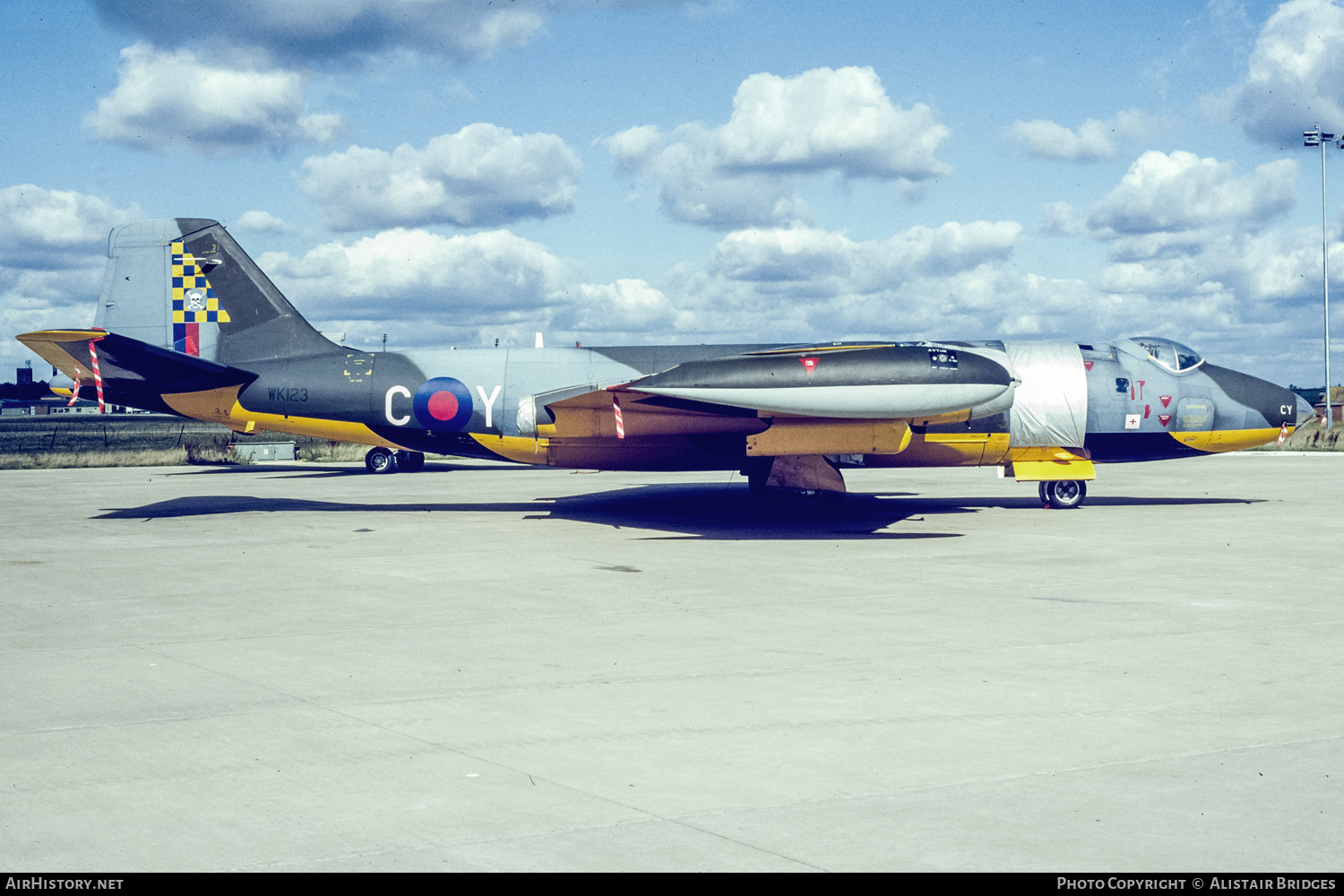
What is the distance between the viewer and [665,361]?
2114 centimetres

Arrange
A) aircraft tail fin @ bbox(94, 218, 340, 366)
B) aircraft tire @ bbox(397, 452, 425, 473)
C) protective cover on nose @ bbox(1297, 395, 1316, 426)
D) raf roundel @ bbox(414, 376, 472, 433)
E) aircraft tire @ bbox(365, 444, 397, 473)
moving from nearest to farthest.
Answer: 1. raf roundel @ bbox(414, 376, 472, 433)
2. protective cover on nose @ bbox(1297, 395, 1316, 426)
3. aircraft tail fin @ bbox(94, 218, 340, 366)
4. aircraft tire @ bbox(365, 444, 397, 473)
5. aircraft tire @ bbox(397, 452, 425, 473)

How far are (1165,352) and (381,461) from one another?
22646 mm

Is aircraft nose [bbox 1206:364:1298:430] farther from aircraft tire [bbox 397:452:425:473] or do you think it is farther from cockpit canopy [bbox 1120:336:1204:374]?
aircraft tire [bbox 397:452:425:473]

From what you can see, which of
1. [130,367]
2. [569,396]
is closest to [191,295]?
[130,367]

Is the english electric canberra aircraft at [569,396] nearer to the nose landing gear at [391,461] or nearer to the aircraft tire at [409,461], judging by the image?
the nose landing gear at [391,461]

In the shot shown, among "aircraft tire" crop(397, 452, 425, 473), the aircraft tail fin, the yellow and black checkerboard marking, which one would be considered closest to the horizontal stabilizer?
the aircraft tail fin

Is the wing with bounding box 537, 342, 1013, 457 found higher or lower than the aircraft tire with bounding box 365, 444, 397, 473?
higher

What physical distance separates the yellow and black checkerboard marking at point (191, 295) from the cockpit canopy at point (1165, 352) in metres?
16.9

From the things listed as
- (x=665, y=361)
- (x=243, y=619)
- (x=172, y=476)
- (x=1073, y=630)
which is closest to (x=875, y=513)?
(x=665, y=361)

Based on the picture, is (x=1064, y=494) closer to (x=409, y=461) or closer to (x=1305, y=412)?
(x=1305, y=412)

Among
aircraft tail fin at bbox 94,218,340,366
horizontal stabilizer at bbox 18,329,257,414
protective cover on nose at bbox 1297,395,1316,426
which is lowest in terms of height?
protective cover on nose at bbox 1297,395,1316,426

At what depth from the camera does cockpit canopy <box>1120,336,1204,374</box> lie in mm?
20953

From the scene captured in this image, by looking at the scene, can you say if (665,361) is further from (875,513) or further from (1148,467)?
(1148,467)

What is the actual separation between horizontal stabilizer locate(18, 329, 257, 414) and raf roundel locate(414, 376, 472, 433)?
124 inches
